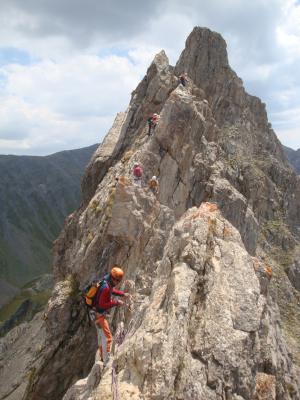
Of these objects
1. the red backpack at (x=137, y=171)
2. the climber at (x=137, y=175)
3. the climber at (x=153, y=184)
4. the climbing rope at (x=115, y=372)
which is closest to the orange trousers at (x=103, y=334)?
the climbing rope at (x=115, y=372)

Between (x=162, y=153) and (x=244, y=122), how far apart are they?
43869 millimetres

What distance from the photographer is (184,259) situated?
2166 centimetres

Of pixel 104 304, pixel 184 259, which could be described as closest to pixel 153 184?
pixel 184 259

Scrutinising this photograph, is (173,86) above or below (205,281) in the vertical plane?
above

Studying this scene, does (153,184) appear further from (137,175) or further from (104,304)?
(104,304)

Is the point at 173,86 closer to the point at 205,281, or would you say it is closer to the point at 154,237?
the point at 154,237

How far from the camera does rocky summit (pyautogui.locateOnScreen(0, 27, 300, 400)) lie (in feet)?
55.6

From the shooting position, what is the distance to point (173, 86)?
64.4 metres

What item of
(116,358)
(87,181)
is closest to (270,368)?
(116,358)

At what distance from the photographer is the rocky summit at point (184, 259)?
667 inches

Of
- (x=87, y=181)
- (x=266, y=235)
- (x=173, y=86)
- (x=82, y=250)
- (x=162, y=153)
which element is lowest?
(x=266, y=235)

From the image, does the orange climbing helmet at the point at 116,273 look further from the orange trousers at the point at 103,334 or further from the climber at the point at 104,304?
the orange trousers at the point at 103,334

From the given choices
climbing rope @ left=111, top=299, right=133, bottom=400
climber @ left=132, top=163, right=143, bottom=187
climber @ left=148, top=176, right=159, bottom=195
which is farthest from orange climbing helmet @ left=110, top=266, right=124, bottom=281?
climber @ left=148, top=176, right=159, bottom=195

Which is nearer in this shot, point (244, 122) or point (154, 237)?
point (154, 237)
